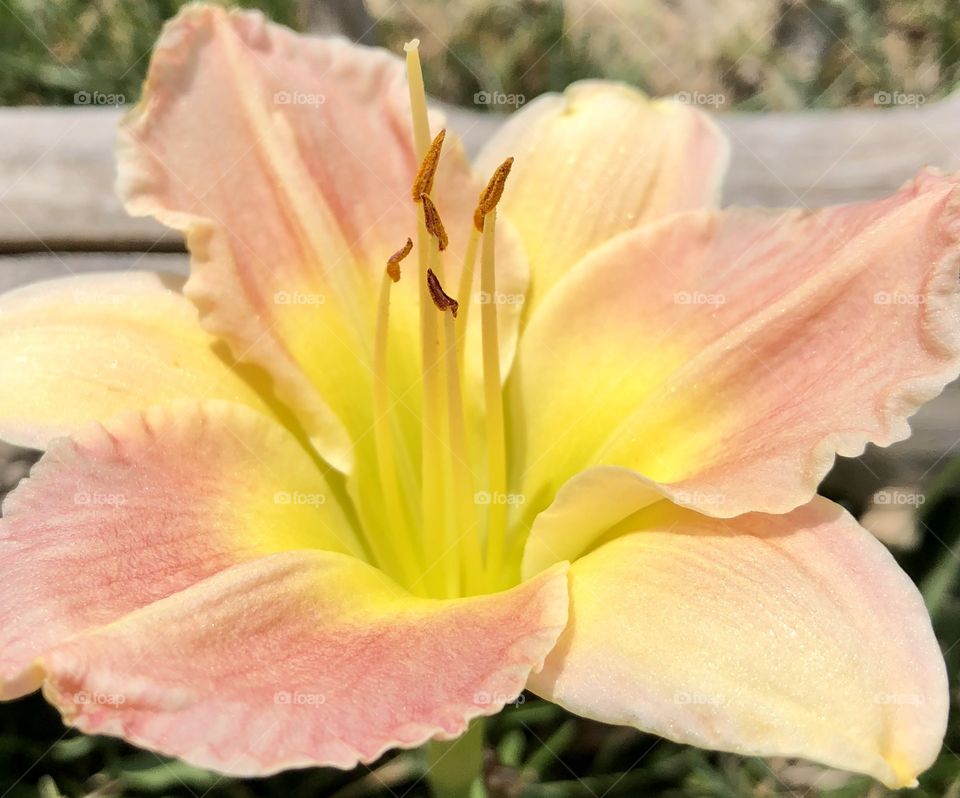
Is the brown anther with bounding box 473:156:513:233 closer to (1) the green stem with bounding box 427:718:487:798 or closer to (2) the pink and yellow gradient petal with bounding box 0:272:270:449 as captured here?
(2) the pink and yellow gradient petal with bounding box 0:272:270:449

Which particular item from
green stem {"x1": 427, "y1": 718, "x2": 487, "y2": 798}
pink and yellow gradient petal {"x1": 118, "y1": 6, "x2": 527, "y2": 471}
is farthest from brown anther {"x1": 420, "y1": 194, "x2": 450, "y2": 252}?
green stem {"x1": 427, "y1": 718, "x2": 487, "y2": 798}

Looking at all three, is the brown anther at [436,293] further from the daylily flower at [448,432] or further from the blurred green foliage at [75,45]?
the blurred green foliage at [75,45]

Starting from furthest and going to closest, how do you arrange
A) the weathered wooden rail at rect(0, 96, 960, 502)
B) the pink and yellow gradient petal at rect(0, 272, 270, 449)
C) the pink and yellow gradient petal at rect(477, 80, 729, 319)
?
the weathered wooden rail at rect(0, 96, 960, 502), the pink and yellow gradient petal at rect(477, 80, 729, 319), the pink and yellow gradient petal at rect(0, 272, 270, 449)

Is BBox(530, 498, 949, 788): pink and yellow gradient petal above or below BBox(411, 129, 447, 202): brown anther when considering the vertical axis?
below

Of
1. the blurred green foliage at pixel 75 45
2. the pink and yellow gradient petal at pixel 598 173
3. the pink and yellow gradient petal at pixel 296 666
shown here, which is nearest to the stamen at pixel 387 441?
the pink and yellow gradient petal at pixel 296 666

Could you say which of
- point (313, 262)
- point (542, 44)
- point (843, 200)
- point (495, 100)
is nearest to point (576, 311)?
point (313, 262)

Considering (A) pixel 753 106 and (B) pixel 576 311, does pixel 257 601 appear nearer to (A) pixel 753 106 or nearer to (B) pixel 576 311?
(B) pixel 576 311

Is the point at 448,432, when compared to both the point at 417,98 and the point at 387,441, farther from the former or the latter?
the point at 417,98
